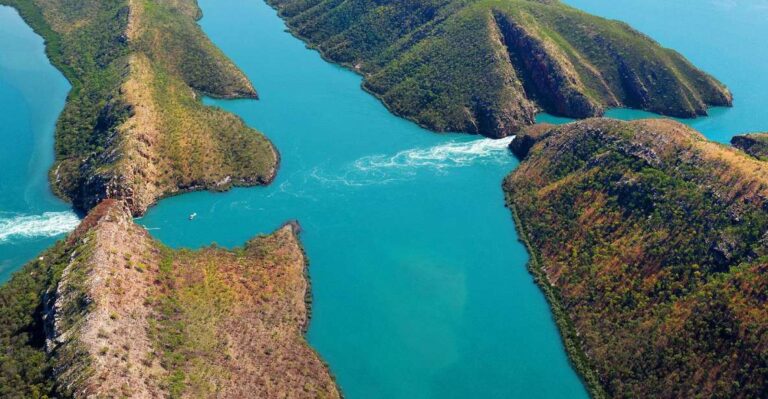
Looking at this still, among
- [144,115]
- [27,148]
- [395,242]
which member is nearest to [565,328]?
[395,242]

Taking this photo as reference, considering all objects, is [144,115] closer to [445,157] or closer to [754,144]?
[445,157]

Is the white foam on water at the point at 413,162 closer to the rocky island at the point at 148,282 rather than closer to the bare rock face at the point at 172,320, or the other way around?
the rocky island at the point at 148,282

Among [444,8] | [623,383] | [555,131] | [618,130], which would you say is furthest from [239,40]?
[623,383]

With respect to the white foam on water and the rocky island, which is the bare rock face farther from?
the white foam on water

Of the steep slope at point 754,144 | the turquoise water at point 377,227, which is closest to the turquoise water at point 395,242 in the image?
the turquoise water at point 377,227

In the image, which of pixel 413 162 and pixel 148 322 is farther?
pixel 413 162

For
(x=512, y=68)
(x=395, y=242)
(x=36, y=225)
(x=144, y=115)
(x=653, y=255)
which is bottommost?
(x=36, y=225)
